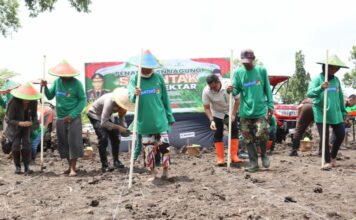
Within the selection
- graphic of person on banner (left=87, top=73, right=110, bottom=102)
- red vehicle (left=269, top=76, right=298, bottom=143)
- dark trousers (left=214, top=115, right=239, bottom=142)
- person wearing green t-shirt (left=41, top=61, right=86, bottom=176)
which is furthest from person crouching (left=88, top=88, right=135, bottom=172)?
red vehicle (left=269, top=76, right=298, bottom=143)

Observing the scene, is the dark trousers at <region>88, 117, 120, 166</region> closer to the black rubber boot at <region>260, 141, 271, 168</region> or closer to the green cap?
the black rubber boot at <region>260, 141, 271, 168</region>

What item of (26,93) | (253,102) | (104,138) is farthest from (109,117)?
(253,102)

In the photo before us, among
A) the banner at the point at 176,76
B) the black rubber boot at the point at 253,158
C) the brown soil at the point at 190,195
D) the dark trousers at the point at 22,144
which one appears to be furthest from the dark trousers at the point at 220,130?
the banner at the point at 176,76

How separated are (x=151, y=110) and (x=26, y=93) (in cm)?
249

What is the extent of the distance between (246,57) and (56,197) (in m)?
3.06

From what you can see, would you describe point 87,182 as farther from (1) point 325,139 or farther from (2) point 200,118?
(2) point 200,118

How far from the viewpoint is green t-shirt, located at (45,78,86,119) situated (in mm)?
7555

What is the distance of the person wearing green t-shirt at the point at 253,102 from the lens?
272 inches

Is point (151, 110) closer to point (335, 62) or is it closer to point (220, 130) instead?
point (220, 130)

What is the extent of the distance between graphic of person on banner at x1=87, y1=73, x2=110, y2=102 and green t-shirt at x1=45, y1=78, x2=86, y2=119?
5.35 m

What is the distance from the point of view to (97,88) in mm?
13016

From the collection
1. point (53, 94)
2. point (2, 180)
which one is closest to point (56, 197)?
point (2, 180)

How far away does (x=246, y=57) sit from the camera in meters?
6.89

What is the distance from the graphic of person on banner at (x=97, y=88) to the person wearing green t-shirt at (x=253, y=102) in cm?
647
